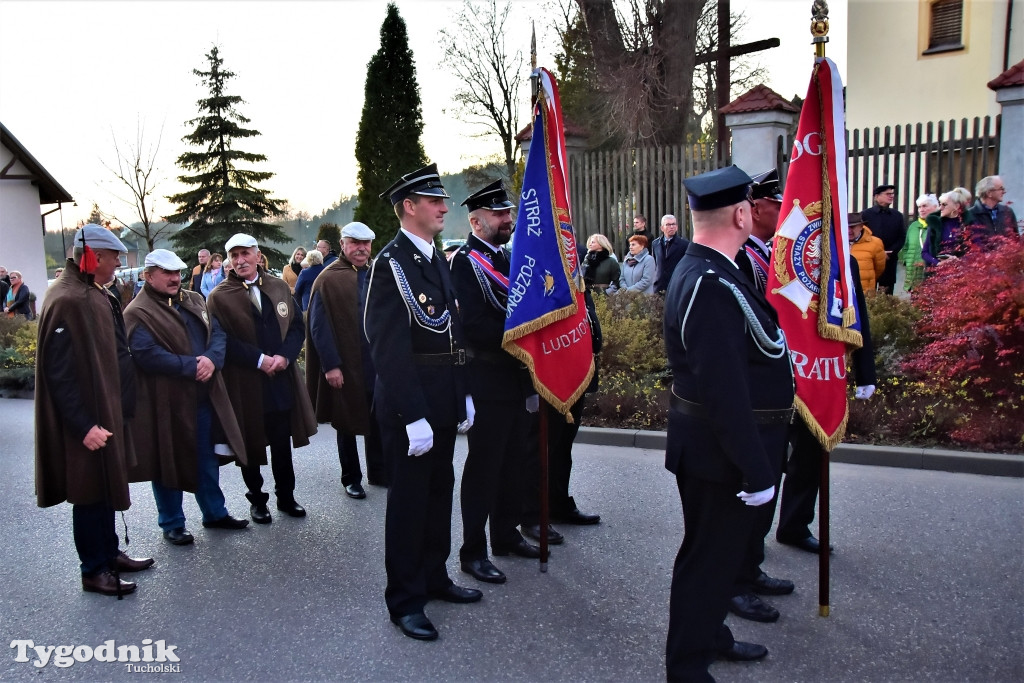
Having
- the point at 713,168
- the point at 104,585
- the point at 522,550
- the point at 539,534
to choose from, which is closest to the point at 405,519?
the point at 522,550

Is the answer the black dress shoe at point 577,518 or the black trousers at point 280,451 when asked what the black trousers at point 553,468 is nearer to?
the black dress shoe at point 577,518

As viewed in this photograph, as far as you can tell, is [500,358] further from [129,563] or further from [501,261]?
[129,563]

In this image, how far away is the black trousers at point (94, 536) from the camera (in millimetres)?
4355

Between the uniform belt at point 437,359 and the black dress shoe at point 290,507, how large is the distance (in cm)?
228

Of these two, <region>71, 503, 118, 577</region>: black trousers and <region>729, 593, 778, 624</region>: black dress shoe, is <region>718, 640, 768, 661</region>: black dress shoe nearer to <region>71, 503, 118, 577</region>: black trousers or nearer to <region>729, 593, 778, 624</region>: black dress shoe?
<region>729, 593, 778, 624</region>: black dress shoe

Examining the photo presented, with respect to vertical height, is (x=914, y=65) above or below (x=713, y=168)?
above

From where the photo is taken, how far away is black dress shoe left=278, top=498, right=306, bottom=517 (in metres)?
5.68

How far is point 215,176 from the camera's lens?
28.8 metres

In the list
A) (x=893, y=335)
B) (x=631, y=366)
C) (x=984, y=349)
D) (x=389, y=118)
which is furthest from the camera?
(x=389, y=118)

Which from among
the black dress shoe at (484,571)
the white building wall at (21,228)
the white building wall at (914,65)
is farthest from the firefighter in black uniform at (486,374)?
the white building wall at (21,228)

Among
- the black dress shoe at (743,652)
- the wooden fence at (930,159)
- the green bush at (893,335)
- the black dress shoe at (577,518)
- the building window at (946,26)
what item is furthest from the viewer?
the building window at (946,26)

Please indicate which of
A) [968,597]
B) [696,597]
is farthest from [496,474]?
[968,597]

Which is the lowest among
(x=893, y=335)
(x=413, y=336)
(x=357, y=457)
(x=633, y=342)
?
(x=357, y=457)

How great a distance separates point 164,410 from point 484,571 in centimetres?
228
